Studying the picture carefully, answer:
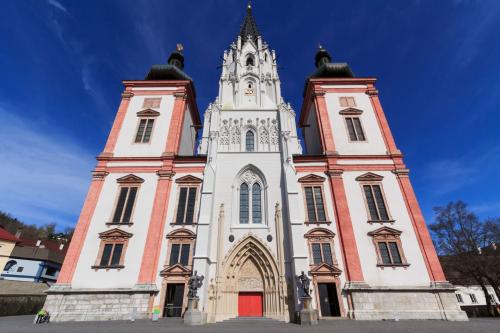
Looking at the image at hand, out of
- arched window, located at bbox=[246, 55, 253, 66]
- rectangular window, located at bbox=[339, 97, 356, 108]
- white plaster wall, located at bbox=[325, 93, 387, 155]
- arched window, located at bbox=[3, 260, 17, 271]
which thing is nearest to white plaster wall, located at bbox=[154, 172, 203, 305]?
white plaster wall, located at bbox=[325, 93, 387, 155]

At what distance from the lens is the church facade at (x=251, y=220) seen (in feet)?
49.0

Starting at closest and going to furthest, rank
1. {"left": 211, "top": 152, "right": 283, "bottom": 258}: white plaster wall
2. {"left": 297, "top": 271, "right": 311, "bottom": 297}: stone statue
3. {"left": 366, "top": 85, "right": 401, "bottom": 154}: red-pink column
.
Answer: {"left": 297, "top": 271, "right": 311, "bottom": 297}: stone statue, {"left": 211, "top": 152, "right": 283, "bottom": 258}: white plaster wall, {"left": 366, "top": 85, "right": 401, "bottom": 154}: red-pink column

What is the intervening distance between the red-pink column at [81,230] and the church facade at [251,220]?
7 centimetres

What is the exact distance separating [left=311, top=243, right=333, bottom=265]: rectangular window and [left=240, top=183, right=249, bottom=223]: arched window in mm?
5243

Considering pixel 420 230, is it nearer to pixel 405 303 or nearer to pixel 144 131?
pixel 405 303

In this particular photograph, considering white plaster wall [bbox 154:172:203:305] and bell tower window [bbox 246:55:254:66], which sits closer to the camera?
white plaster wall [bbox 154:172:203:305]

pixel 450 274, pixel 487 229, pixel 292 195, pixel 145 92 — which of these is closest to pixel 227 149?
pixel 292 195

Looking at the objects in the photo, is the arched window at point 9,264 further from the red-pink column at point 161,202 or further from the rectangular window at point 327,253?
the rectangular window at point 327,253

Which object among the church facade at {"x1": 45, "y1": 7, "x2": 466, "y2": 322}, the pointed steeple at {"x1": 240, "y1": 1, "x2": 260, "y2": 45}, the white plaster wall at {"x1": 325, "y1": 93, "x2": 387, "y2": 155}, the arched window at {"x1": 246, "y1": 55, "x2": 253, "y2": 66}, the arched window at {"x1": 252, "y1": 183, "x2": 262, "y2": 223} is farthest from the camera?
the pointed steeple at {"x1": 240, "y1": 1, "x2": 260, "y2": 45}

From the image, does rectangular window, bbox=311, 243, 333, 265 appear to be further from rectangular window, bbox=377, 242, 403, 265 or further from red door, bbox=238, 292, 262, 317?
red door, bbox=238, 292, 262, 317

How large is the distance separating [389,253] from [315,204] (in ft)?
18.9

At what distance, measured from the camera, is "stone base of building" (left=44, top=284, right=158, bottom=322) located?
14320 mm

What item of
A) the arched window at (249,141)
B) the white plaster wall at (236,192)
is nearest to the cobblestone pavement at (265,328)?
the white plaster wall at (236,192)

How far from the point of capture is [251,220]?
18047 mm
